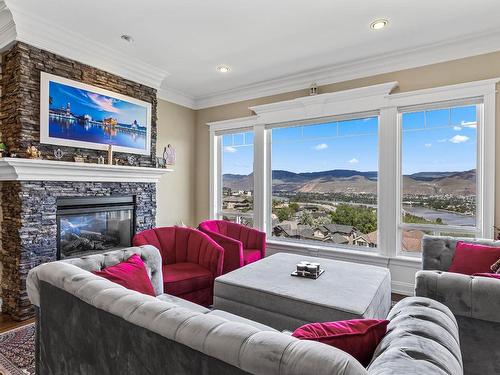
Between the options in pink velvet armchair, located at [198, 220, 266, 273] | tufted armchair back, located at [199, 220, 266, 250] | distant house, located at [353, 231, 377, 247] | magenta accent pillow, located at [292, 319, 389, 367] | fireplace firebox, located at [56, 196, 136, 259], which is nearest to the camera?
magenta accent pillow, located at [292, 319, 389, 367]

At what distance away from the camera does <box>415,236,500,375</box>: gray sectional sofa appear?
5.20 ft

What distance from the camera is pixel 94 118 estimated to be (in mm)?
3543

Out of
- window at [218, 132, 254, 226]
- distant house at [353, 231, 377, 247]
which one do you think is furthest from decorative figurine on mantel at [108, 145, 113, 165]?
distant house at [353, 231, 377, 247]

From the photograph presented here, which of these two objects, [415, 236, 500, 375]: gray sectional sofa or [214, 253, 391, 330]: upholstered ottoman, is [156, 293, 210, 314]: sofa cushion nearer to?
[214, 253, 391, 330]: upholstered ottoman

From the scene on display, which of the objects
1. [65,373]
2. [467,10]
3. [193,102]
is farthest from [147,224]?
[467,10]

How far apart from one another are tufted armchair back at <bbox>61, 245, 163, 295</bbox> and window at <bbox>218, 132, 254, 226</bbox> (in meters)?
2.73

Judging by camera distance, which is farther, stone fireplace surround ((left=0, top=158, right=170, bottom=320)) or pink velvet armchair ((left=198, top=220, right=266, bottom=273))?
pink velvet armchair ((left=198, top=220, right=266, bottom=273))

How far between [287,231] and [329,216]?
707 mm

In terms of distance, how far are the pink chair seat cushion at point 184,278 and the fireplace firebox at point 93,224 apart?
3.83 ft

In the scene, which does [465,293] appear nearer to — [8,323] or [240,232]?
[240,232]

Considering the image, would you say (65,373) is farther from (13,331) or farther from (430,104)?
(430,104)

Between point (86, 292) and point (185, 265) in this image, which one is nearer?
point (86, 292)

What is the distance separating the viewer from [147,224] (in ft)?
13.8

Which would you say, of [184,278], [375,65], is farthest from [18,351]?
[375,65]
